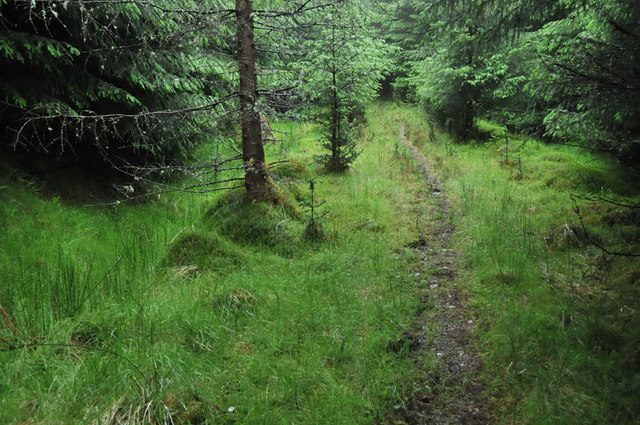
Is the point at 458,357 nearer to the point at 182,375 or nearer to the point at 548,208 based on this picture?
the point at 182,375

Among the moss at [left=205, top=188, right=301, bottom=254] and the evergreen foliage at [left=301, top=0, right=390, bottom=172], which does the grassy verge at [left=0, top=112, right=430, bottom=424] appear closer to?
the moss at [left=205, top=188, right=301, bottom=254]

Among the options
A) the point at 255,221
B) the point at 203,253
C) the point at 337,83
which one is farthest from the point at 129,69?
the point at 337,83

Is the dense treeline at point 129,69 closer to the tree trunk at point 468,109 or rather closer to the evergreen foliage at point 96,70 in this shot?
the evergreen foliage at point 96,70

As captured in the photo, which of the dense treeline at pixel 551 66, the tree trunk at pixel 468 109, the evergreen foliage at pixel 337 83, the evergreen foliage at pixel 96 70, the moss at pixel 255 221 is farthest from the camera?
the tree trunk at pixel 468 109

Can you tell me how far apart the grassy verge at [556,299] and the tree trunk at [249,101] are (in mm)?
4175

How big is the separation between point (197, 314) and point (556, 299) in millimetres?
4293

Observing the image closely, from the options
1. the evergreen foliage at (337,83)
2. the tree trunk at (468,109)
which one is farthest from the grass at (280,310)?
the tree trunk at (468,109)

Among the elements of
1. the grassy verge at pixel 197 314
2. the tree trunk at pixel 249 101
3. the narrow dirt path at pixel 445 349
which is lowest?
the narrow dirt path at pixel 445 349

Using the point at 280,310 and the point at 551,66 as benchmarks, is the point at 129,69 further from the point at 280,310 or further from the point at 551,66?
the point at 551,66

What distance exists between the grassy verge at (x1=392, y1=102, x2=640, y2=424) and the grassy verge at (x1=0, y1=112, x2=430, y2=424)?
103cm

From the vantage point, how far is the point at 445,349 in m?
3.89

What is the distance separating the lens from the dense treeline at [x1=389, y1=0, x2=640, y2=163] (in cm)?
483

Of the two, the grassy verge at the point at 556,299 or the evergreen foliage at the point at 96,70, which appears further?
the evergreen foliage at the point at 96,70

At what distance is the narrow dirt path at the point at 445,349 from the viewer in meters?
3.08
